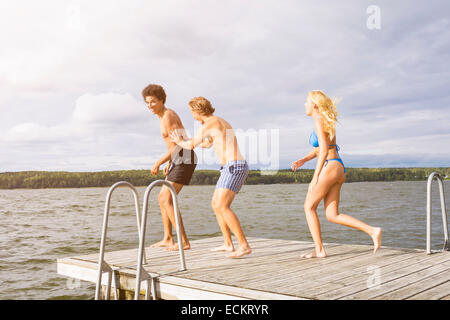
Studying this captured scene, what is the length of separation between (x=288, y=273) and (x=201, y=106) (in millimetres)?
2252

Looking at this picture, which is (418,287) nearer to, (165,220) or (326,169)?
(326,169)

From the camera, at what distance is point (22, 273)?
10.8 m

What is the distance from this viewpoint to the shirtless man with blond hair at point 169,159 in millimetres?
5672

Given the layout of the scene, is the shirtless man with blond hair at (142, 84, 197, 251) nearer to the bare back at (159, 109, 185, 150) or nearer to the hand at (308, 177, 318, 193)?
the bare back at (159, 109, 185, 150)

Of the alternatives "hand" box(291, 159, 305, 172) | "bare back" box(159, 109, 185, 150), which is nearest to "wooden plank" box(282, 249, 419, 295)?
"hand" box(291, 159, 305, 172)

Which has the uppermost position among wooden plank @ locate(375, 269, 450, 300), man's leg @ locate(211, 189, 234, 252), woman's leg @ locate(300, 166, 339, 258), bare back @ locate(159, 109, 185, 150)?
bare back @ locate(159, 109, 185, 150)

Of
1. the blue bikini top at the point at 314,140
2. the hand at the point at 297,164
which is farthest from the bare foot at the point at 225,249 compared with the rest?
the blue bikini top at the point at 314,140

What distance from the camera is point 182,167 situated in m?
5.72

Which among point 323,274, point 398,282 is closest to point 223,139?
point 323,274

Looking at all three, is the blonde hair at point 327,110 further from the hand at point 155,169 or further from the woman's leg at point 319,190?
the hand at point 155,169

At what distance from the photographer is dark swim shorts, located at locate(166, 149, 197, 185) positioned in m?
5.71
